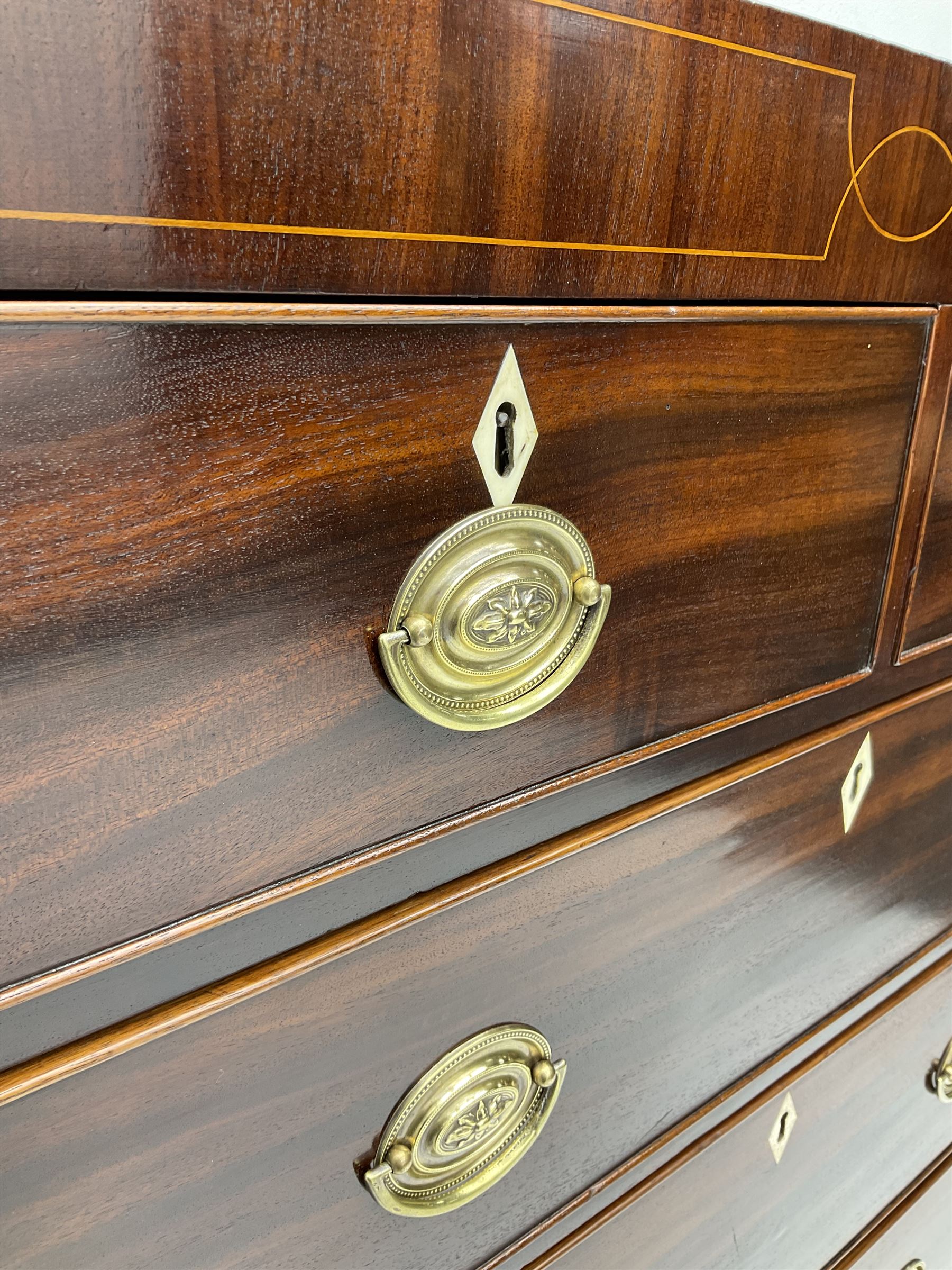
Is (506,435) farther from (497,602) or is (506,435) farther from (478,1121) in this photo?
(478,1121)

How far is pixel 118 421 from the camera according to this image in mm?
264

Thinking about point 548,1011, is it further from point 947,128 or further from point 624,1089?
point 947,128

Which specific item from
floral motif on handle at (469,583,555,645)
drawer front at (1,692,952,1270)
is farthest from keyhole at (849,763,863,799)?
floral motif on handle at (469,583,555,645)

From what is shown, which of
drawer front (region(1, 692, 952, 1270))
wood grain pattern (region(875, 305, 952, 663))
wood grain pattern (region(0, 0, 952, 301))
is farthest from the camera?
wood grain pattern (region(875, 305, 952, 663))

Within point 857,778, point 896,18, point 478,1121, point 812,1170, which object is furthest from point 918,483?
point 812,1170

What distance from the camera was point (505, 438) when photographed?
1.12ft

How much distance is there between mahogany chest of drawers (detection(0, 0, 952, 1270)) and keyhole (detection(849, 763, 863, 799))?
26 mm

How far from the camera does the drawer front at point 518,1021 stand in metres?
0.35

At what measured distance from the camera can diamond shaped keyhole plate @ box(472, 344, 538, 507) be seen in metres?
0.33

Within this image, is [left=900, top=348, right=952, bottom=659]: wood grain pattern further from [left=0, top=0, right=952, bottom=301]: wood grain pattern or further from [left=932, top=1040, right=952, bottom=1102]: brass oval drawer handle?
[left=932, top=1040, right=952, bottom=1102]: brass oval drawer handle

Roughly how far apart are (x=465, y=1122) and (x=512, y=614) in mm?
253

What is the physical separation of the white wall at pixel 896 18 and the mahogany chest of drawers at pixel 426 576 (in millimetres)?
130

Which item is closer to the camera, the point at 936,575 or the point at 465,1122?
the point at 465,1122

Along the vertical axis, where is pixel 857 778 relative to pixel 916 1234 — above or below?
above
